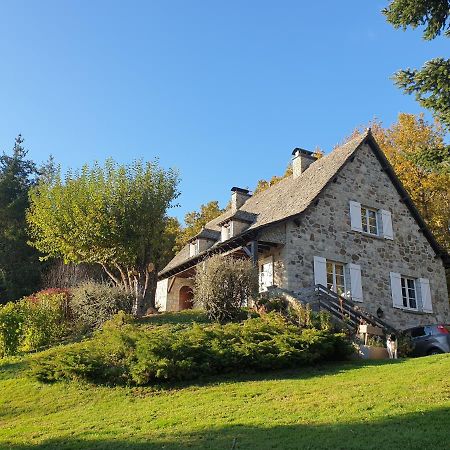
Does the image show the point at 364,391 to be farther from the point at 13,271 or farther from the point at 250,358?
the point at 13,271

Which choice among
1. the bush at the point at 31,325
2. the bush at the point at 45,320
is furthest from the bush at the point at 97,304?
the bush at the point at 31,325

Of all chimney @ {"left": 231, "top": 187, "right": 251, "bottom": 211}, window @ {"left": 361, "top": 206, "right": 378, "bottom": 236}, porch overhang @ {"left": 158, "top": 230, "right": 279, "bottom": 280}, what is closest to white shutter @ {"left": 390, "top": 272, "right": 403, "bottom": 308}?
window @ {"left": 361, "top": 206, "right": 378, "bottom": 236}

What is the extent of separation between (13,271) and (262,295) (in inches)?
829

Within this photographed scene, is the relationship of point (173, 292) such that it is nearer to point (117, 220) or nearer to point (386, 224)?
point (117, 220)

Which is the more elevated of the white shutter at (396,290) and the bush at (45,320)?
the white shutter at (396,290)

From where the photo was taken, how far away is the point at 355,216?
20.8 meters

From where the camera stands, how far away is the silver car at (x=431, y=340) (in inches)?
591

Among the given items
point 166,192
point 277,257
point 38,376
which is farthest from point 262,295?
point 38,376

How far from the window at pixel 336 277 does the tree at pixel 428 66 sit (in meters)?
8.69

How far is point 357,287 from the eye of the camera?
64.7ft

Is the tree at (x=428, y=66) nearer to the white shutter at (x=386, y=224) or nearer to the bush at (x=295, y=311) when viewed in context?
the bush at (x=295, y=311)

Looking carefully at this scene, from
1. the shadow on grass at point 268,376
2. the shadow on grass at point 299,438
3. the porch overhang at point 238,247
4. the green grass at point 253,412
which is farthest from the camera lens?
the porch overhang at point 238,247

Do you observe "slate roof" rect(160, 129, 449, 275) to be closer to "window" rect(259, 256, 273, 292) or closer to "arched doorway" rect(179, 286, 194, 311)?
"window" rect(259, 256, 273, 292)

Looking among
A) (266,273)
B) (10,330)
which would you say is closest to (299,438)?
(10,330)
